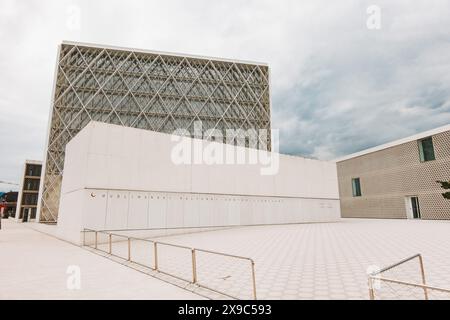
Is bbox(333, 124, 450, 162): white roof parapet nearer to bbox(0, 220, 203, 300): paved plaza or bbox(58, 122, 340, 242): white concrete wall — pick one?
bbox(58, 122, 340, 242): white concrete wall

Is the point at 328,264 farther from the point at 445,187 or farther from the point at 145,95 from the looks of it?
the point at 145,95

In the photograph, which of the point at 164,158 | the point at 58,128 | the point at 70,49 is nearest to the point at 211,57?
the point at 70,49

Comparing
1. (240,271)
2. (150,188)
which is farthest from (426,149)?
(240,271)

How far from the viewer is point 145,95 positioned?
117 ft

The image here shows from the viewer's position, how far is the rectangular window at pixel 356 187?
1217 inches

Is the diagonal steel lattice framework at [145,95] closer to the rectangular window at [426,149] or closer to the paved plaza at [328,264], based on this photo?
the rectangular window at [426,149]

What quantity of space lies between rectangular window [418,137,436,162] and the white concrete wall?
45.9 feet

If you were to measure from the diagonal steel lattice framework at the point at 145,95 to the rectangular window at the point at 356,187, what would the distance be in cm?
1303

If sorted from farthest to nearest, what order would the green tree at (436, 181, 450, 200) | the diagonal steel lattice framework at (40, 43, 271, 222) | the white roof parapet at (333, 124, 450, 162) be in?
the diagonal steel lattice framework at (40, 43, 271, 222)
the white roof parapet at (333, 124, 450, 162)
the green tree at (436, 181, 450, 200)

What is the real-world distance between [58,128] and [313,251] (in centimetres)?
3398

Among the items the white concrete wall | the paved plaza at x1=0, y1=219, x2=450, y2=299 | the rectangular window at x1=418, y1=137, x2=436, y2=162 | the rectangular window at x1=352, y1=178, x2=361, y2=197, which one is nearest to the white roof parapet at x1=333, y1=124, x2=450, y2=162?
the rectangular window at x1=418, y1=137, x2=436, y2=162

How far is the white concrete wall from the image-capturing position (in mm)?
11656

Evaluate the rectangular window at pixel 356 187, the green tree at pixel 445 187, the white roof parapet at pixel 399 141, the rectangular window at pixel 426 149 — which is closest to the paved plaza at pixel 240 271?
the green tree at pixel 445 187

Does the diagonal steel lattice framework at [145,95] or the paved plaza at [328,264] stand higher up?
the diagonal steel lattice framework at [145,95]
